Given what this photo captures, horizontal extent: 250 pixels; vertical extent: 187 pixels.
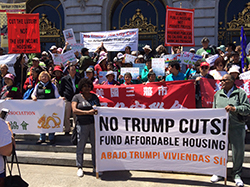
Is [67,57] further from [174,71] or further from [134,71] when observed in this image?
[174,71]

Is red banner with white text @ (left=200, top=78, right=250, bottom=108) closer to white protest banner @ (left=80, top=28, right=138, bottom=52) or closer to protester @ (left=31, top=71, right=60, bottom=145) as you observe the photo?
protester @ (left=31, top=71, right=60, bottom=145)

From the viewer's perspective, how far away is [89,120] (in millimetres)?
5121

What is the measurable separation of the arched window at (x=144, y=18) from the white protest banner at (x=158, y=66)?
7.57 meters

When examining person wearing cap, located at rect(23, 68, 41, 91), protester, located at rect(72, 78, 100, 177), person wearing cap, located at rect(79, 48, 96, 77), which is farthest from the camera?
person wearing cap, located at rect(79, 48, 96, 77)

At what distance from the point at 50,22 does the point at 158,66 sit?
36.9ft

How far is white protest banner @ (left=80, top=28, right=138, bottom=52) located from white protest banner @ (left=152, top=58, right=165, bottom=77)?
13.1 ft

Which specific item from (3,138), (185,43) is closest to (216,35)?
(185,43)

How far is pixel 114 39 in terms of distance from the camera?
1124 centimetres

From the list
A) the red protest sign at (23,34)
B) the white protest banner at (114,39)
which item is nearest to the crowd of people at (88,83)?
the red protest sign at (23,34)

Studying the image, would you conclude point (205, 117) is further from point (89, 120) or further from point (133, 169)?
point (89, 120)

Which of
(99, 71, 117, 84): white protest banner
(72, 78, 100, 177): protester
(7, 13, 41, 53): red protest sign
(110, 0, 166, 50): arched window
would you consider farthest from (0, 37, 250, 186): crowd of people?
(110, 0, 166, 50): arched window

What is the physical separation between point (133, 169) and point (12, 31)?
245 inches

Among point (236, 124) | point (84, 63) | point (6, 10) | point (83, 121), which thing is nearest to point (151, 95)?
point (83, 121)

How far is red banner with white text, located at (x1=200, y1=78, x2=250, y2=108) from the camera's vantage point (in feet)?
19.9
